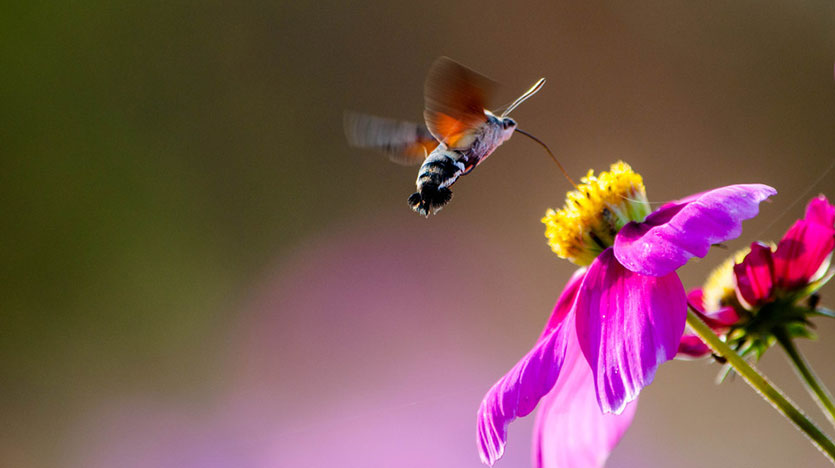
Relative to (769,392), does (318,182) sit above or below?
above

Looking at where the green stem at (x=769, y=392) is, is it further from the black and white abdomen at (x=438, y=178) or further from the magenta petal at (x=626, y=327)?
the black and white abdomen at (x=438, y=178)

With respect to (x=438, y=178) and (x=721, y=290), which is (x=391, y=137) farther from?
(x=721, y=290)

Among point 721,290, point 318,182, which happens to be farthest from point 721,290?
point 318,182

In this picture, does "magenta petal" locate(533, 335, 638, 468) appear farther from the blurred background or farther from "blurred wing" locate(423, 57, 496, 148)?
the blurred background

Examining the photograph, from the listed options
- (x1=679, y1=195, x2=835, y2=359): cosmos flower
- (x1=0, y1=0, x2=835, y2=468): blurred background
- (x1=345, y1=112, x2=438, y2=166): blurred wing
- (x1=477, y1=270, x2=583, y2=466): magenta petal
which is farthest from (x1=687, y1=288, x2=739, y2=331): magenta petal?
(x1=0, y1=0, x2=835, y2=468): blurred background

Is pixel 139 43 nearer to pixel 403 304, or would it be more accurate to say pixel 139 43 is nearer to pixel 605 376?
pixel 403 304

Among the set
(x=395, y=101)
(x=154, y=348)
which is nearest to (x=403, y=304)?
(x=395, y=101)
